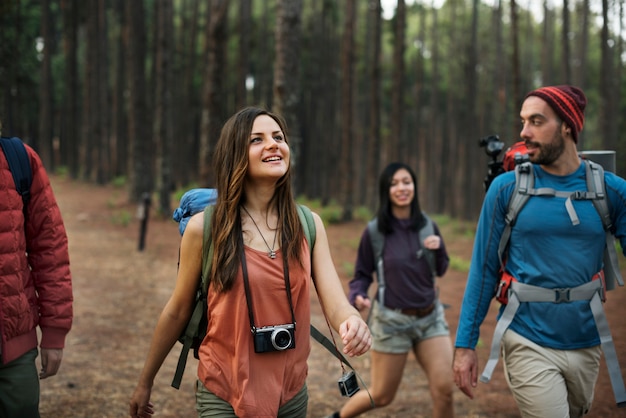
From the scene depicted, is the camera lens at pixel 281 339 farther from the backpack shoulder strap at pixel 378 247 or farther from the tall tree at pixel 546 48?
the tall tree at pixel 546 48

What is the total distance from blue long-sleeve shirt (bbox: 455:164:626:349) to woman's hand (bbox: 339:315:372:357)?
1131 millimetres

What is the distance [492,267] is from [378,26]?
838 inches

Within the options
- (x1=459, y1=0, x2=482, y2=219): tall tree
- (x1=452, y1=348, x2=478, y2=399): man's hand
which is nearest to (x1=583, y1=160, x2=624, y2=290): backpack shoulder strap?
(x1=452, y1=348, x2=478, y2=399): man's hand

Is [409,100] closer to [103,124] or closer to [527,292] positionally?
[103,124]

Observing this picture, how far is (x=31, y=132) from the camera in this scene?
40156 mm

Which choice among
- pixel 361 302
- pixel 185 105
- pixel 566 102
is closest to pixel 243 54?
pixel 185 105

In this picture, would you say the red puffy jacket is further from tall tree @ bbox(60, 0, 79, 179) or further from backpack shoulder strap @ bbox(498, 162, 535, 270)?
tall tree @ bbox(60, 0, 79, 179)

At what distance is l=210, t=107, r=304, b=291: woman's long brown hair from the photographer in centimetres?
256

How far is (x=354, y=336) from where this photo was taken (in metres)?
A: 2.39

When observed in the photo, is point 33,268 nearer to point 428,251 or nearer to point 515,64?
point 428,251

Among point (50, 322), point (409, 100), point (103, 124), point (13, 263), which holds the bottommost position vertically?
point (50, 322)

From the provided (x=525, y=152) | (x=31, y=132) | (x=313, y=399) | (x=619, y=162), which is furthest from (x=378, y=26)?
(x=31, y=132)

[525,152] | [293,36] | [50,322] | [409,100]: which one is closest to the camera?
[50,322]

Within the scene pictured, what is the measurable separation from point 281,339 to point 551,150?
5.64ft
